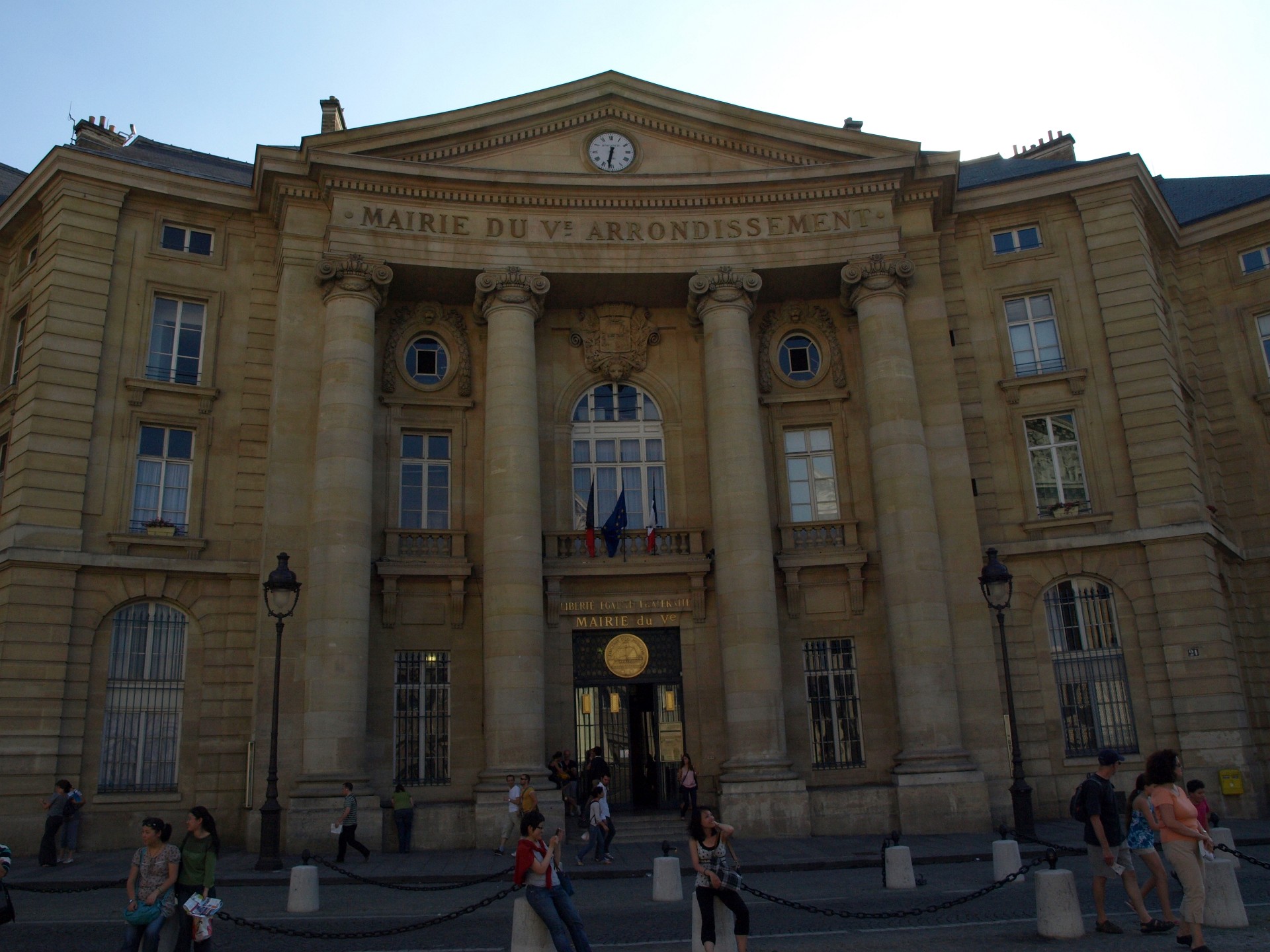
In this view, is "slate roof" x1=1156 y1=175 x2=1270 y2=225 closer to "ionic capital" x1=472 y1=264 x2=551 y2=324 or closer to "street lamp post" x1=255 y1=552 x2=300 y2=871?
"ionic capital" x1=472 y1=264 x2=551 y2=324

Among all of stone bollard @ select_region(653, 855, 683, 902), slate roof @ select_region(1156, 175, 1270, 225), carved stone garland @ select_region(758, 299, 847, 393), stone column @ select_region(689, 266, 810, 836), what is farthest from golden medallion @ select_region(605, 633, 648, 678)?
slate roof @ select_region(1156, 175, 1270, 225)

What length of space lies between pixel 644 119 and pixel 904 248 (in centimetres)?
752

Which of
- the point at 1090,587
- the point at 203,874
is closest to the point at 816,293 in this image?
the point at 1090,587

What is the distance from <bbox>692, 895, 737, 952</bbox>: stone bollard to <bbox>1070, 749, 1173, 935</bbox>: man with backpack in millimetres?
3896

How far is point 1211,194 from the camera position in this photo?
31625 mm

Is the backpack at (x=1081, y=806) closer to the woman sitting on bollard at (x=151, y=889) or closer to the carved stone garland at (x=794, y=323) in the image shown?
the woman sitting on bollard at (x=151, y=889)

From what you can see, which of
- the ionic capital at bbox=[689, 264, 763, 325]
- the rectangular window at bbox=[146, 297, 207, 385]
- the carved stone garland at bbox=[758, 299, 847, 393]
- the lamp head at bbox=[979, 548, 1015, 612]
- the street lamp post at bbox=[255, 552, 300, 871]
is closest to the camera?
the street lamp post at bbox=[255, 552, 300, 871]

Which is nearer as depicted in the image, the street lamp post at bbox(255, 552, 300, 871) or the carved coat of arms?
the street lamp post at bbox(255, 552, 300, 871)

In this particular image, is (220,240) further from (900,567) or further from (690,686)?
(900,567)

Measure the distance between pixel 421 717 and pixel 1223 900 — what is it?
1723 cm

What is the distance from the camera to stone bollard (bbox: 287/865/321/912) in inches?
547

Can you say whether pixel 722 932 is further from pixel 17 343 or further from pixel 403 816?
pixel 17 343

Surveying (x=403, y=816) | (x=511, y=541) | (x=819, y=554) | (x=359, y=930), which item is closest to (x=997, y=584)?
(x=819, y=554)

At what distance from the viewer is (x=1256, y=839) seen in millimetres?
18766
